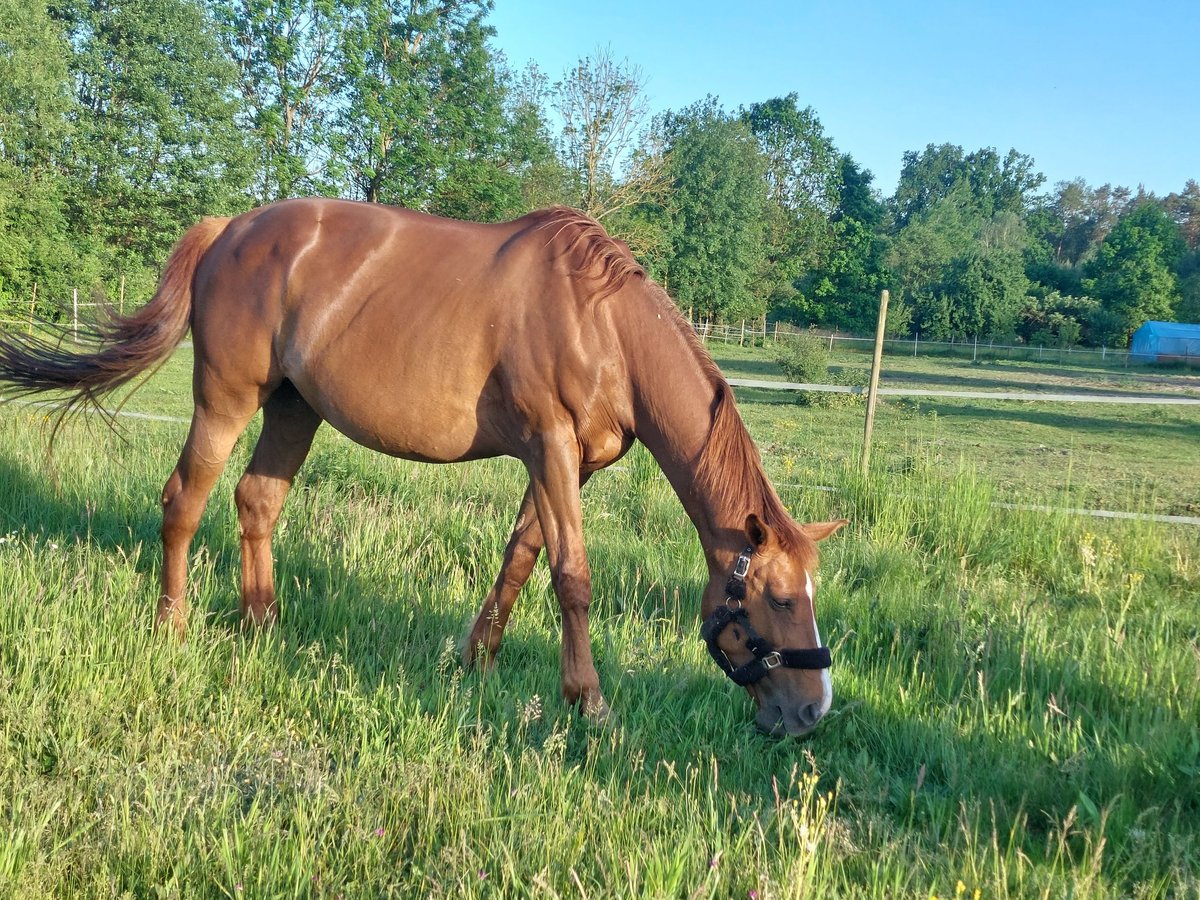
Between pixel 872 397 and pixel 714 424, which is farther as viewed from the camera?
pixel 872 397

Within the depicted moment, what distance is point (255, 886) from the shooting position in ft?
6.51

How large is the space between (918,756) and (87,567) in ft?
11.8

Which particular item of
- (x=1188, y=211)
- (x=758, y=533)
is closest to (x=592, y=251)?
(x=758, y=533)

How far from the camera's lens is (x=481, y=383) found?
3461 mm

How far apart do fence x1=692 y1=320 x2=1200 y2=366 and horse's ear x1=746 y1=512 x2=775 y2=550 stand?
4183cm

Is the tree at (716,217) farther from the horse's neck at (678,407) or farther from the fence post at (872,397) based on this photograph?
the horse's neck at (678,407)

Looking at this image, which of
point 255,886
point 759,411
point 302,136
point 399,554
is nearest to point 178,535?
point 399,554

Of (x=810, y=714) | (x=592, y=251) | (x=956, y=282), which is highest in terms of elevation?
(x=956, y=282)

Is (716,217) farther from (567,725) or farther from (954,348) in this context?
(567,725)

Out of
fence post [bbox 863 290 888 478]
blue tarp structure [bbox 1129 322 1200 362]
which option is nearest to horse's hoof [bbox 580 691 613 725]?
fence post [bbox 863 290 888 478]

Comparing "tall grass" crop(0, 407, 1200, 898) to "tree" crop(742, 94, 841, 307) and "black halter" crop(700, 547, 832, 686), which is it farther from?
"tree" crop(742, 94, 841, 307)

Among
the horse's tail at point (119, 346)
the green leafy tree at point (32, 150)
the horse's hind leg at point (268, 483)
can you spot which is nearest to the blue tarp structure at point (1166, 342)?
the horse's hind leg at point (268, 483)

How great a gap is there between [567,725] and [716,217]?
54.9m

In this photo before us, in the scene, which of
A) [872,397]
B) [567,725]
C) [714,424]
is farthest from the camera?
[872,397]
